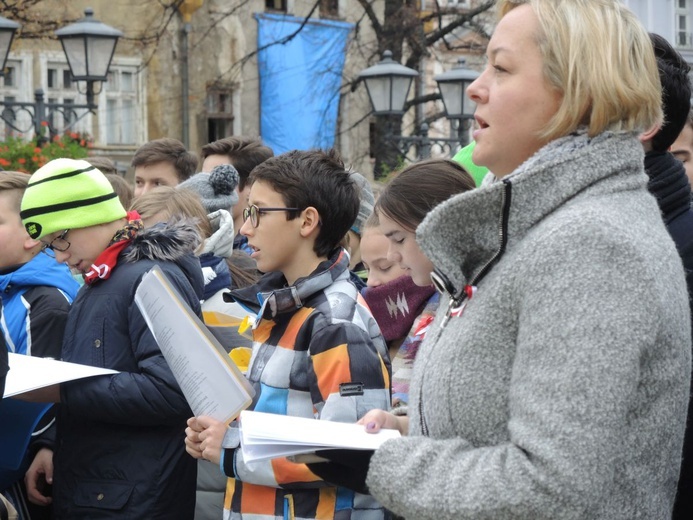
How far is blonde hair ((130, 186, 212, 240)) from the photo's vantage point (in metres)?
4.59

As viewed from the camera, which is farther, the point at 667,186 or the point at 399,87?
the point at 399,87

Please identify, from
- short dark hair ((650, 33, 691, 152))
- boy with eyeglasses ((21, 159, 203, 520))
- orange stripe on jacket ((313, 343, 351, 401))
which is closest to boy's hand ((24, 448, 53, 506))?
boy with eyeglasses ((21, 159, 203, 520))

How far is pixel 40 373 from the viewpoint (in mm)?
3443

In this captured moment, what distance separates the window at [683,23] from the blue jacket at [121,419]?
2045 centimetres

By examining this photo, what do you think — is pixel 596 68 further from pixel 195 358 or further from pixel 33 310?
pixel 33 310

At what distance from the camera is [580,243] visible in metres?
1.68

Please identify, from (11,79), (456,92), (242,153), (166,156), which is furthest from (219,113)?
(242,153)

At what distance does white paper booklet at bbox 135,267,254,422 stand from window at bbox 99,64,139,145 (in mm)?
24538

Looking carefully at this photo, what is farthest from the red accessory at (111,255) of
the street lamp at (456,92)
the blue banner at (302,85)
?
the blue banner at (302,85)

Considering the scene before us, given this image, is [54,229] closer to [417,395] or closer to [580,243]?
[417,395]

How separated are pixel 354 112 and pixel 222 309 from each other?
25.7 meters

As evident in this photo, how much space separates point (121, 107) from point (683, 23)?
44.1 ft

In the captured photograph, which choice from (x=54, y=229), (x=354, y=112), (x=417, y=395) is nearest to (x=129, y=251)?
(x=54, y=229)

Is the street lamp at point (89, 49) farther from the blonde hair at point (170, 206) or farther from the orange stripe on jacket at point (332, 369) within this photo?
the orange stripe on jacket at point (332, 369)
